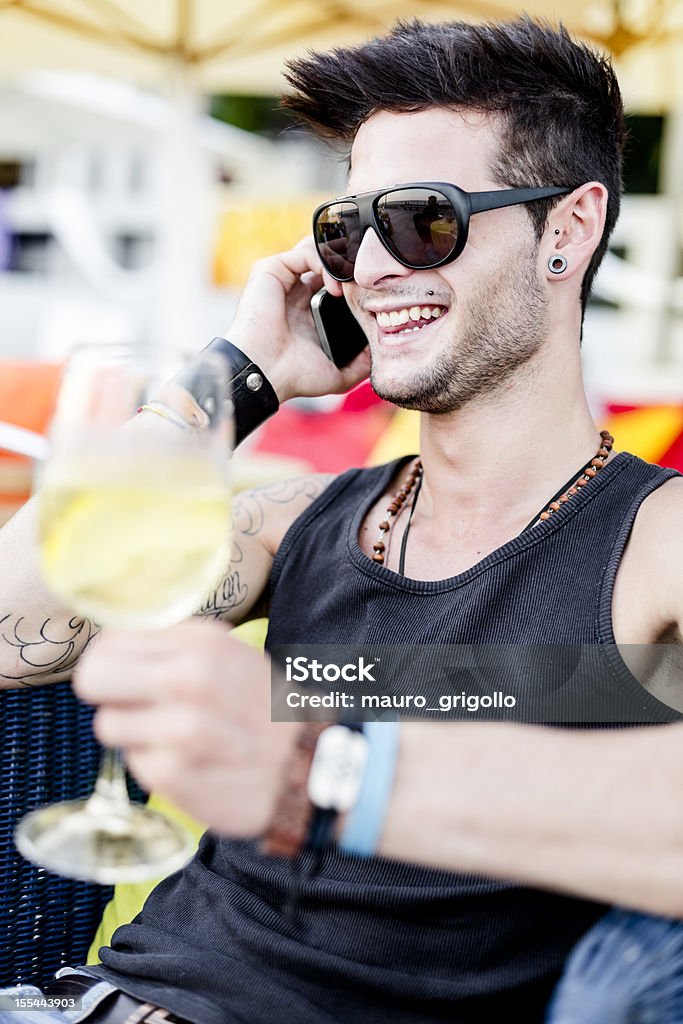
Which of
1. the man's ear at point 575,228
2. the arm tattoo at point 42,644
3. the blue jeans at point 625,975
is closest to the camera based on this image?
the blue jeans at point 625,975

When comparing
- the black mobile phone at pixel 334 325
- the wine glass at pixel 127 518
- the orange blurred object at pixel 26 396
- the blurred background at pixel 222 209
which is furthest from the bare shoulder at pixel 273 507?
the orange blurred object at pixel 26 396

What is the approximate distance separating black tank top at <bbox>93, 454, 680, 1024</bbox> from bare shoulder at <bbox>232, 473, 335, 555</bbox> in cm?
26

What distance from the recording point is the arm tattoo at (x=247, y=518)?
1.97 metres

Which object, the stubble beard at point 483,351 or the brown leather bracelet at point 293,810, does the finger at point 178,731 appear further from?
the stubble beard at point 483,351

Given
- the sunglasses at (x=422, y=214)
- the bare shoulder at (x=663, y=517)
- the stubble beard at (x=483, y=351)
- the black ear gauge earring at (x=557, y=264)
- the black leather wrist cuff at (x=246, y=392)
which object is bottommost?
the bare shoulder at (x=663, y=517)

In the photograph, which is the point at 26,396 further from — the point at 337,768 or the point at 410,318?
the point at 337,768

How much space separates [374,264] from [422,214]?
14 cm

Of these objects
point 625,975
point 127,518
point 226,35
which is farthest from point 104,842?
point 226,35

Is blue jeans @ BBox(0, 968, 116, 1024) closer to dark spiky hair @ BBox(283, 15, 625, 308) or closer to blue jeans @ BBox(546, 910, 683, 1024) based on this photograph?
blue jeans @ BBox(546, 910, 683, 1024)


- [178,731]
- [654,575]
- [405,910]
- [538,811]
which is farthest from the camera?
[654,575]

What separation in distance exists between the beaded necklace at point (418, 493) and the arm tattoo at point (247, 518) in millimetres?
169

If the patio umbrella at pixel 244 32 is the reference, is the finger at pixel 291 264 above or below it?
below

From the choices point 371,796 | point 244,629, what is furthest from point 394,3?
point 371,796

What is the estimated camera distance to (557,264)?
2.02m
